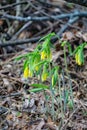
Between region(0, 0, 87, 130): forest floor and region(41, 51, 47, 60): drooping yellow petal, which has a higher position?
region(41, 51, 47, 60): drooping yellow petal

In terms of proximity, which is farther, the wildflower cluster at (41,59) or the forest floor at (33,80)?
the forest floor at (33,80)

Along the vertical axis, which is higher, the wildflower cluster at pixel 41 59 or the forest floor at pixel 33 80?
the wildflower cluster at pixel 41 59

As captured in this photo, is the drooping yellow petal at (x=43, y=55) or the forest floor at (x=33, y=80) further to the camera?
the forest floor at (x=33, y=80)

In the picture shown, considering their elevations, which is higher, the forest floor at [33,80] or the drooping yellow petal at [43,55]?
the drooping yellow petal at [43,55]

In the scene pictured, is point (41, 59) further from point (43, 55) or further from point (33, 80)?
point (33, 80)

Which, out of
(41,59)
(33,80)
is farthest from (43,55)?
(33,80)

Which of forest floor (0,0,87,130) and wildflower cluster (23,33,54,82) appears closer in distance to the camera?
wildflower cluster (23,33,54,82)

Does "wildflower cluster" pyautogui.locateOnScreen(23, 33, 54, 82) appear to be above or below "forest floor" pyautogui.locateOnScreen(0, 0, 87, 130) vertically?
above

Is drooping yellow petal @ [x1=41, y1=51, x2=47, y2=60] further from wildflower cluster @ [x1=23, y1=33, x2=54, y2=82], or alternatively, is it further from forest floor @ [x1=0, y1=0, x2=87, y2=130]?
forest floor @ [x1=0, y1=0, x2=87, y2=130]

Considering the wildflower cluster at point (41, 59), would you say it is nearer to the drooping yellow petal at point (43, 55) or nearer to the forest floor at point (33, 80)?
the drooping yellow petal at point (43, 55)

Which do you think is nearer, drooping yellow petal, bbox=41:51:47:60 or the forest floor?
drooping yellow petal, bbox=41:51:47:60

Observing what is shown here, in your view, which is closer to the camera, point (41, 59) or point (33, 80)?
point (41, 59)

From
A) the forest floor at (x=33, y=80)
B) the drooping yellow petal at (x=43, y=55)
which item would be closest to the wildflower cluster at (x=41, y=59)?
the drooping yellow petal at (x=43, y=55)

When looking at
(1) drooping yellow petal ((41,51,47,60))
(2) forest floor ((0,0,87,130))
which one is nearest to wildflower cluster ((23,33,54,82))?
(1) drooping yellow petal ((41,51,47,60))
